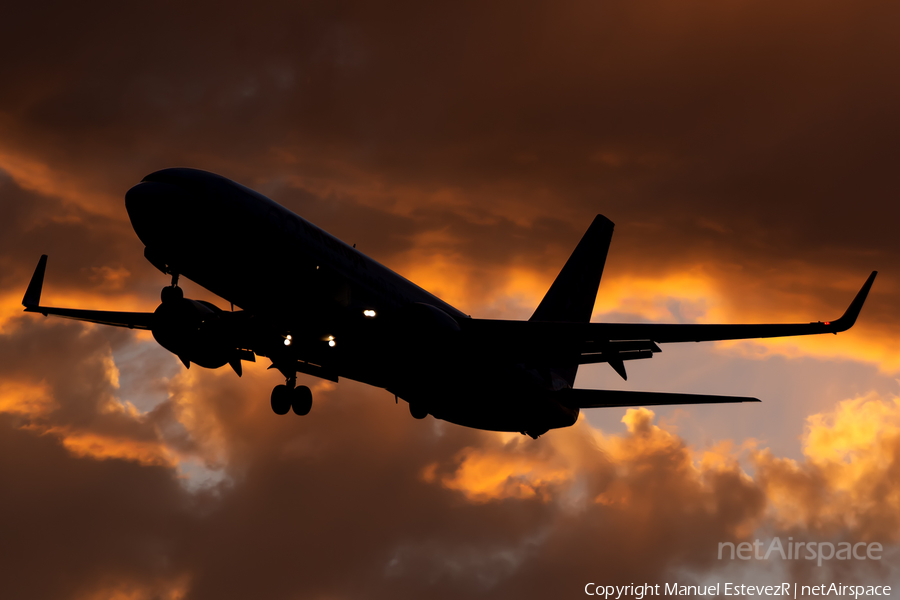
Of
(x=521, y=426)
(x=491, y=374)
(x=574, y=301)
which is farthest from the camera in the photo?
(x=574, y=301)

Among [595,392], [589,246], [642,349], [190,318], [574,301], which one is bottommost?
[190,318]

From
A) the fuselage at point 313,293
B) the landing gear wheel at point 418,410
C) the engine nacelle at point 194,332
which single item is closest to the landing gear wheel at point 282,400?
the fuselage at point 313,293

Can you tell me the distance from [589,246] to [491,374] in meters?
16.9

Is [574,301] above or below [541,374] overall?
above

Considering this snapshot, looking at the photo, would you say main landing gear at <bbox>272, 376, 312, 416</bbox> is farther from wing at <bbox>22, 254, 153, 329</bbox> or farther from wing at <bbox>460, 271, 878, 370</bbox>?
wing at <bbox>460, 271, 878, 370</bbox>

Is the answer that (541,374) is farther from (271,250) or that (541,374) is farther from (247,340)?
(271,250)

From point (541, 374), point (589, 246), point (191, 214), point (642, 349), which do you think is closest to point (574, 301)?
point (589, 246)

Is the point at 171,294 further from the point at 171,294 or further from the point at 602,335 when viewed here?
the point at 602,335

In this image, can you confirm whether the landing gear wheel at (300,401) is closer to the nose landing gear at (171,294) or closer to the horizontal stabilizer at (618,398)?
the nose landing gear at (171,294)

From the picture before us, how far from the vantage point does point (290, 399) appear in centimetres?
3934

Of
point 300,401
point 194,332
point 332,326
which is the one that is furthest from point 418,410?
point 194,332

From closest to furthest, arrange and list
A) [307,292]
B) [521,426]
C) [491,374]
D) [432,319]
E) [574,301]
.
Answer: [307,292], [432,319], [491,374], [521,426], [574,301]

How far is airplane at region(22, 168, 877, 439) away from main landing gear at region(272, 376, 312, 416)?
5 centimetres

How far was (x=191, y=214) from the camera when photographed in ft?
90.1
